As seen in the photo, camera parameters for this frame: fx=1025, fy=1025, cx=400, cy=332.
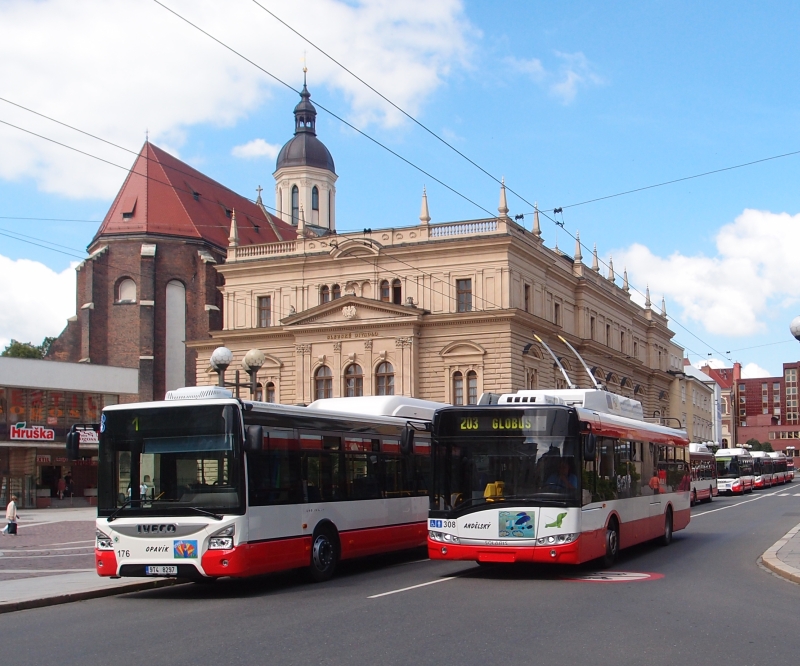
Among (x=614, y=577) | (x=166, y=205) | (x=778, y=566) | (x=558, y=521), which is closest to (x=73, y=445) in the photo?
(x=558, y=521)

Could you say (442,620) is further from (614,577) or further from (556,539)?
(614,577)

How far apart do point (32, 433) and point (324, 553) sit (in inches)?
1403

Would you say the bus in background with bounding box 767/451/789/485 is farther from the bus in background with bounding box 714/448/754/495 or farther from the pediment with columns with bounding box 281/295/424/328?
the pediment with columns with bounding box 281/295/424/328

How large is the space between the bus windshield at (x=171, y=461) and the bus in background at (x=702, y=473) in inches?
1164

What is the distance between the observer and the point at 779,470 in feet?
257

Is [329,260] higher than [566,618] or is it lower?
higher

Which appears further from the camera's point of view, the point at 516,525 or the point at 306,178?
the point at 306,178

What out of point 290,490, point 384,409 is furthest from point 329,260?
point 290,490

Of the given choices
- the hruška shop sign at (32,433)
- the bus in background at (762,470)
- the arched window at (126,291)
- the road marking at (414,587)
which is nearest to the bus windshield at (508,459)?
the road marking at (414,587)

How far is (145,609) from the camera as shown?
1245 centimetres

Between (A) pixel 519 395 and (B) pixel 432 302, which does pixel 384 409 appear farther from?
(B) pixel 432 302

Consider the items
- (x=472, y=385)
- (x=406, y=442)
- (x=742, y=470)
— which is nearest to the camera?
(x=406, y=442)

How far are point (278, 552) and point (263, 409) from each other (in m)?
1.97

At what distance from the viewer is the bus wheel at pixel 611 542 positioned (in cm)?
1600
